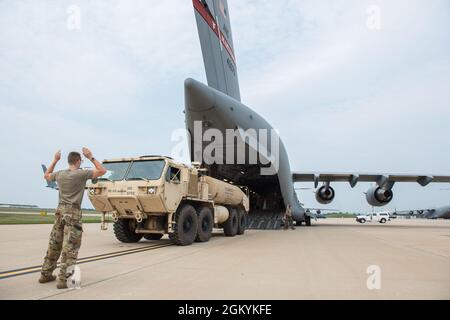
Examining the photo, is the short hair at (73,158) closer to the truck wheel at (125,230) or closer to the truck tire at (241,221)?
the truck wheel at (125,230)

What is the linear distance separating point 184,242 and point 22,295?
5.47 metres

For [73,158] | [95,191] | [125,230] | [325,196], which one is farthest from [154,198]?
[325,196]

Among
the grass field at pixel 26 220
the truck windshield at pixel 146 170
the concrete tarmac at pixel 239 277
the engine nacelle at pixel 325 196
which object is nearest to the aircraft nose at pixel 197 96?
the truck windshield at pixel 146 170

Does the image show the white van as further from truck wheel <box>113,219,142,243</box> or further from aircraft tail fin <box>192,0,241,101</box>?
truck wheel <box>113,219,142,243</box>

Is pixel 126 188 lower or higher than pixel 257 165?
lower

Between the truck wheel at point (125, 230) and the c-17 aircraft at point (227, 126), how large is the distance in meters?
4.77

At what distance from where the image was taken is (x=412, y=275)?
16.5ft

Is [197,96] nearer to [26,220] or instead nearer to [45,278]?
[45,278]

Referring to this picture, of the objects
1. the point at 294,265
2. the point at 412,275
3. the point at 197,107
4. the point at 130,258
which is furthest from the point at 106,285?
the point at 197,107

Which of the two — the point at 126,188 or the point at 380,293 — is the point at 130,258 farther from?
the point at 380,293

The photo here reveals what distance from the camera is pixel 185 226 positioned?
9.29m

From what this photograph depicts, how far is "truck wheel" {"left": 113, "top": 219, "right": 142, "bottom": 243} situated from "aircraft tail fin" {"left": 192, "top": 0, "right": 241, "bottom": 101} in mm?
6586

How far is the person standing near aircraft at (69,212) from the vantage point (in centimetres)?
419

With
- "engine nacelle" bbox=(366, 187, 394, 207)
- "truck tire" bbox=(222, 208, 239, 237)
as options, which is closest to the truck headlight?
"truck tire" bbox=(222, 208, 239, 237)
